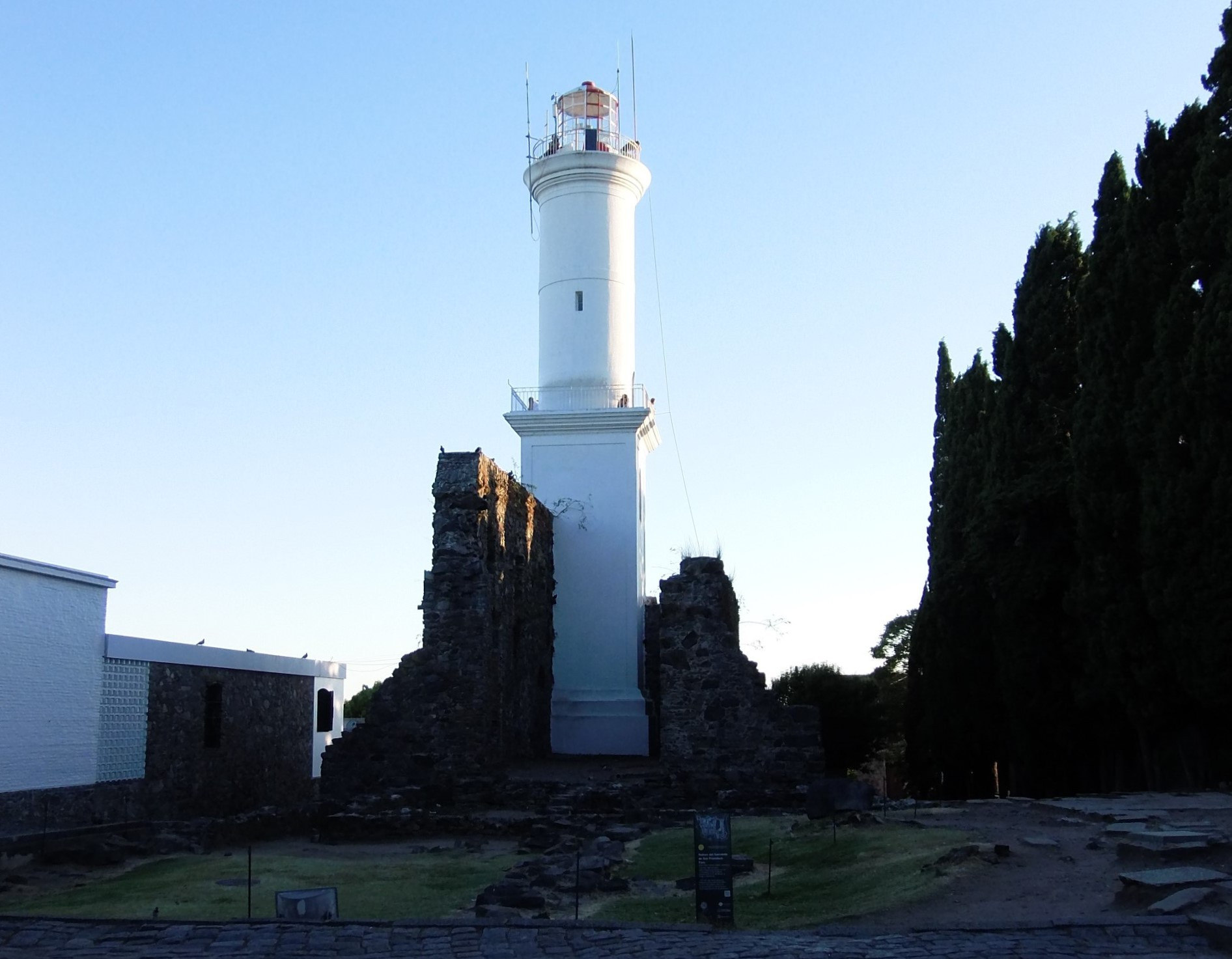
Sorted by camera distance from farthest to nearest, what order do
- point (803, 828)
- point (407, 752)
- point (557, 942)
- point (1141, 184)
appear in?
point (407, 752) → point (1141, 184) → point (803, 828) → point (557, 942)

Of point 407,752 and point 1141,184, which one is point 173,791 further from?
point 1141,184

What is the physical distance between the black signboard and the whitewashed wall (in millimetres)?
10072

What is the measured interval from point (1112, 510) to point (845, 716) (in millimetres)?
10085

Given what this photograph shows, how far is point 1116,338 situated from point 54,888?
13311 mm

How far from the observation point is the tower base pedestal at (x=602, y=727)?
21469 mm

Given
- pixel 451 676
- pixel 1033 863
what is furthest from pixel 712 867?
pixel 451 676

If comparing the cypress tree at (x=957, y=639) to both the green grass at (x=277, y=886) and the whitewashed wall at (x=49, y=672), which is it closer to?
the green grass at (x=277, y=886)

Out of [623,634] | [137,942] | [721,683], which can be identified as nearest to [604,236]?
[623,634]

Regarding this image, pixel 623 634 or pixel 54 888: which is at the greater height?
pixel 623 634

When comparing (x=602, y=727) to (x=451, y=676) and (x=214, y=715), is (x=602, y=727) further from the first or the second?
(x=214, y=715)

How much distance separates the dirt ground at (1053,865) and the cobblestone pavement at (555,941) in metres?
0.33

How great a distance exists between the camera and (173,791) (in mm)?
17844

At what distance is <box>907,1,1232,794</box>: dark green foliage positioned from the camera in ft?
45.2

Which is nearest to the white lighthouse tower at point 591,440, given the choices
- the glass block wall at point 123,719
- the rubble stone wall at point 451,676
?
the rubble stone wall at point 451,676
